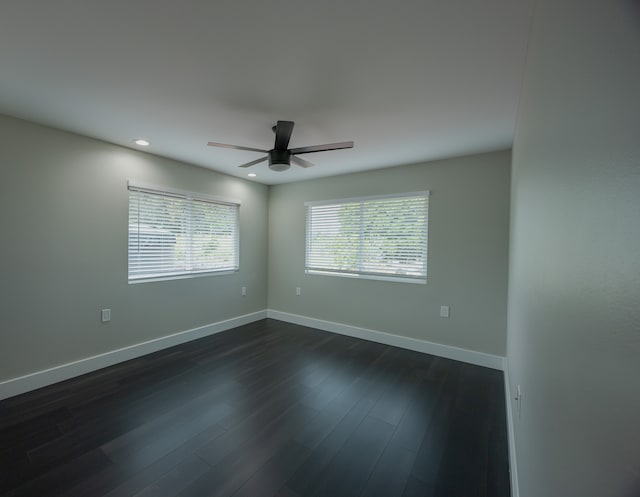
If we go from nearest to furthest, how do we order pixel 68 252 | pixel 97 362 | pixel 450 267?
pixel 68 252, pixel 97 362, pixel 450 267

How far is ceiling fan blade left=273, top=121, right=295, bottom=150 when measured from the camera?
2.16 metres

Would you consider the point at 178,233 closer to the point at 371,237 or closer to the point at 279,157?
the point at 279,157

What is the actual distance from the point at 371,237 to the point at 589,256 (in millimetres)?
3462

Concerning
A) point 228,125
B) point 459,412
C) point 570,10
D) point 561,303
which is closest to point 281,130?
point 228,125

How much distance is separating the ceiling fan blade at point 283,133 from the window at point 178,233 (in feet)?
6.40

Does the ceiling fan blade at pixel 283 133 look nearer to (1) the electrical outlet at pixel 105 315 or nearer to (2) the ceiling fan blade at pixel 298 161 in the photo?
(2) the ceiling fan blade at pixel 298 161

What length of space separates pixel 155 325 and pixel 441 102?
154 inches

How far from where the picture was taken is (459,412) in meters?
2.35

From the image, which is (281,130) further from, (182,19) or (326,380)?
(326,380)

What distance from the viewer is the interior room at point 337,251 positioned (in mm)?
613

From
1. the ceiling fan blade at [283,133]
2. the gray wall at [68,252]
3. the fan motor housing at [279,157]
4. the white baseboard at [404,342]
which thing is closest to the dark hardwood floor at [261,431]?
the white baseboard at [404,342]

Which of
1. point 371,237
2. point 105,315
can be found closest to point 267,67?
point 371,237

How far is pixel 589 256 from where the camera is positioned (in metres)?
0.56

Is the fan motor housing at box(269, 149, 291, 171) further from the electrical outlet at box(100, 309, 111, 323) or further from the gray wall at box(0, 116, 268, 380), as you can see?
the electrical outlet at box(100, 309, 111, 323)
